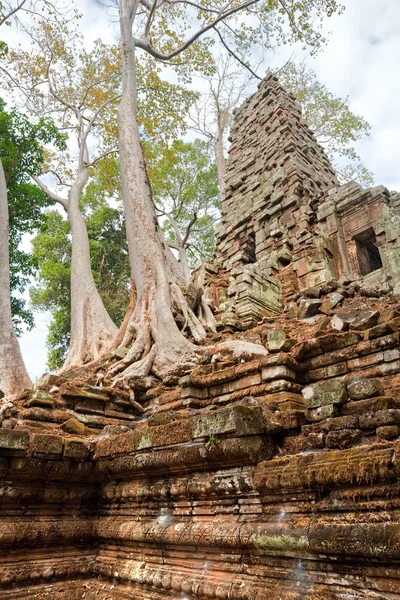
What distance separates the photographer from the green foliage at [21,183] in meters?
10.5

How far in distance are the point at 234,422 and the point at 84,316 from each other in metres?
6.03

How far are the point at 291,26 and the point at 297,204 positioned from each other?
4.90 metres

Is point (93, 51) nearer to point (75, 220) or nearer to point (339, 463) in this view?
point (75, 220)

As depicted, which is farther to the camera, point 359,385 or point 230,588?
point 359,385

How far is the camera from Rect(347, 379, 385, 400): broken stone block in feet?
7.81

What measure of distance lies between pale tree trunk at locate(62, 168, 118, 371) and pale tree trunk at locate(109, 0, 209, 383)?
2.82 feet

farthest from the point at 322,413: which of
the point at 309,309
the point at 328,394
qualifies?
the point at 309,309

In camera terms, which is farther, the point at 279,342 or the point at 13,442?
the point at 279,342

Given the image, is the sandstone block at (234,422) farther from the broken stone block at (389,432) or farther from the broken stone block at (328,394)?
the broken stone block at (389,432)

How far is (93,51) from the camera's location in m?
13.9

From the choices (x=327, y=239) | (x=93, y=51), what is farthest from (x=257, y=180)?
(x=93, y=51)

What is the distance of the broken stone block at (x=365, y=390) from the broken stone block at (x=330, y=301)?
3.04 metres

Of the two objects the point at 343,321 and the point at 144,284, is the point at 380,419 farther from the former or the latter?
the point at 144,284

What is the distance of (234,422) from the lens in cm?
226
